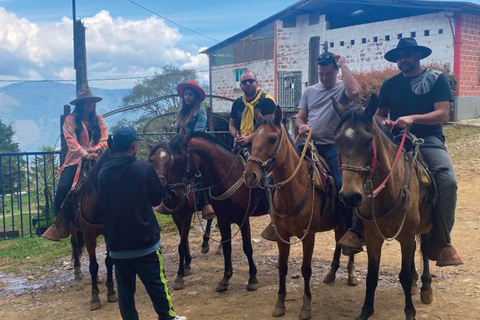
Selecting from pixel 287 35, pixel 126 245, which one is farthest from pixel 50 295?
pixel 287 35

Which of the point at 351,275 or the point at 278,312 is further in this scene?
the point at 351,275

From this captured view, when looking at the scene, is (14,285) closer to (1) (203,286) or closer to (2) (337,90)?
(1) (203,286)

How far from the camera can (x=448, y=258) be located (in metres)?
4.38

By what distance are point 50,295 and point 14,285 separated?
91 cm

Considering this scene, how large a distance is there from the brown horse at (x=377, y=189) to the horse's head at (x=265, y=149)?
2.60ft

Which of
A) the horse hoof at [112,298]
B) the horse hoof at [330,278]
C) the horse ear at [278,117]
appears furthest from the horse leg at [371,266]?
the horse hoof at [112,298]

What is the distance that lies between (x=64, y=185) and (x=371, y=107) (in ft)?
14.5

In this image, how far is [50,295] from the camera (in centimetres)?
579

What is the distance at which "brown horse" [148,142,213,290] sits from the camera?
16.8 feet

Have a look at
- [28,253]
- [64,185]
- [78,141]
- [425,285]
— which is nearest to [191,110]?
[78,141]

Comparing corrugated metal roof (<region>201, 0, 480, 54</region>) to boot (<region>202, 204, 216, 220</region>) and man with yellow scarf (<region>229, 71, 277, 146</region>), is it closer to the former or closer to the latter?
man with yellow scarf (<region>229, 71, 277, 146</region>)

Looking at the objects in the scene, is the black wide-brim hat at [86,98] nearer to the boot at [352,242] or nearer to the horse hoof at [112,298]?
the horse hoof at [112,298]

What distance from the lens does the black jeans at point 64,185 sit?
591 cm

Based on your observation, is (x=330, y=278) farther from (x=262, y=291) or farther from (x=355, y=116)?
(x=355, y=116)
